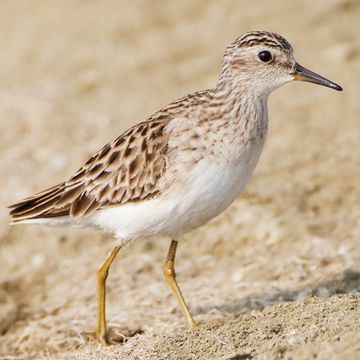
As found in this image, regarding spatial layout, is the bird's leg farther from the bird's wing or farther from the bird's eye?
the bird's eye

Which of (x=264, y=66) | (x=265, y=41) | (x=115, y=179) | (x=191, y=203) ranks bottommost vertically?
(x=191, y=203)

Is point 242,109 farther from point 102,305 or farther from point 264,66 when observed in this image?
point 102,305

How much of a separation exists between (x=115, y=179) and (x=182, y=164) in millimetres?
727

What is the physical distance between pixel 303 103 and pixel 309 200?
2.23 meters

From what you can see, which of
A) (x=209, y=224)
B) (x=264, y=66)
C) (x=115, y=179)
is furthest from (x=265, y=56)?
(x=209, y=224)

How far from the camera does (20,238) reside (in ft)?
32.8

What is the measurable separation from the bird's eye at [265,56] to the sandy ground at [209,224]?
6.08 ft

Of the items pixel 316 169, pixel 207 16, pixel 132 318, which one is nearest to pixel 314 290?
pixel 132 318

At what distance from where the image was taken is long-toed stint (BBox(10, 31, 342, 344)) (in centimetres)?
682

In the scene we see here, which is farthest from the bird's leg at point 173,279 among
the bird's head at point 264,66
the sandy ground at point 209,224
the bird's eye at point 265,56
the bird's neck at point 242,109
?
the bird's eye at point 265,56

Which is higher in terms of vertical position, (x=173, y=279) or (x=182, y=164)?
(x=182, y=164)

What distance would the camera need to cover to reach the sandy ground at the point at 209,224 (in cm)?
690

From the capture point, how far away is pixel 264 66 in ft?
24.0

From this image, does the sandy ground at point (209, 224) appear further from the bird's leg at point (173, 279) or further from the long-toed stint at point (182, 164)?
the long-toed stint at point (182, 164)
